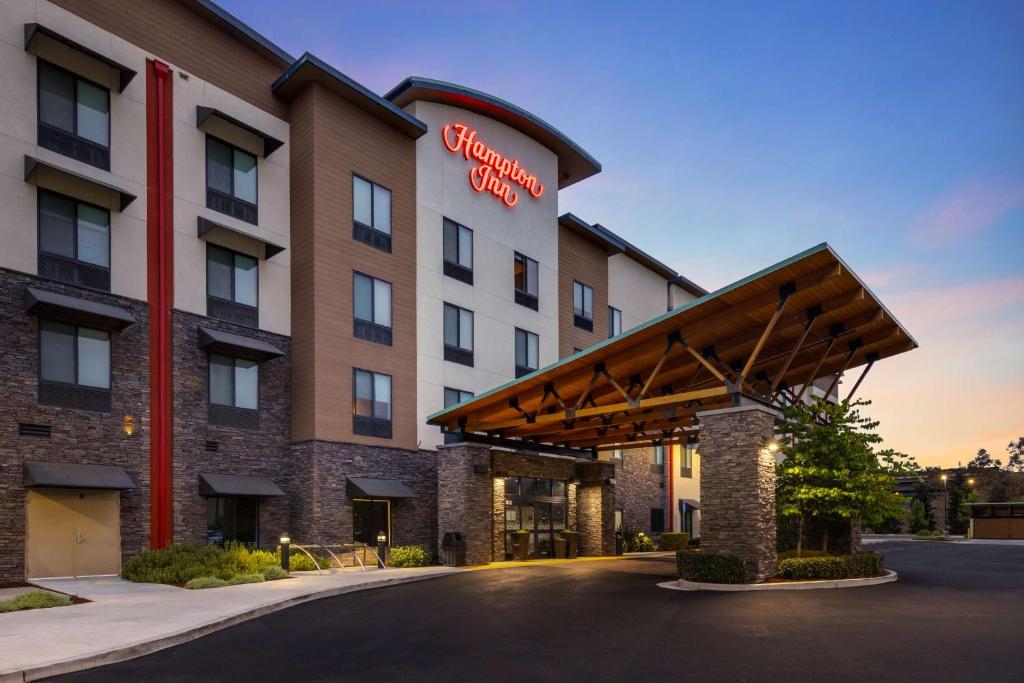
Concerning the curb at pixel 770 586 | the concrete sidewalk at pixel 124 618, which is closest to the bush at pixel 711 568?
the curb at pixel 770 586

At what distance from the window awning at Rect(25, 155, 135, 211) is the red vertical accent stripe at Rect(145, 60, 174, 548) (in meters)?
1.10

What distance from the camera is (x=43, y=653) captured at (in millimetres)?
10000

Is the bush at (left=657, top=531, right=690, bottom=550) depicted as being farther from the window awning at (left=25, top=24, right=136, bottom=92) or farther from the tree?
the window awning at (left=25, top=24, right=136, bottom=92)

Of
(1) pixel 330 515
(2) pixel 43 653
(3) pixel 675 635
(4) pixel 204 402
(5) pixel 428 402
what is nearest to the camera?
(2) pixel 43 653

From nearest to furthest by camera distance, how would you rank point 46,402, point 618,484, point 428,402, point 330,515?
point 46,402, point 330,515, point 428,402, point 618,484

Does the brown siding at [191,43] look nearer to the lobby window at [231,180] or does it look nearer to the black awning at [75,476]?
the lobby window at [231,180]

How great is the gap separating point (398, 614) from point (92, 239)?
1333 cm

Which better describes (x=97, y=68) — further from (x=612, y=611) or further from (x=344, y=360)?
(x=612, y=611)

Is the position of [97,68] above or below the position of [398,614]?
above

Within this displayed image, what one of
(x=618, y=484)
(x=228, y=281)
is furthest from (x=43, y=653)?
(x=618, y=484)

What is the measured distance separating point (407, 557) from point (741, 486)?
444 inches

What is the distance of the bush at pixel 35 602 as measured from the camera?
1412 cm

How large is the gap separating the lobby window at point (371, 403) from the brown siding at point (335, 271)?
0.75ft

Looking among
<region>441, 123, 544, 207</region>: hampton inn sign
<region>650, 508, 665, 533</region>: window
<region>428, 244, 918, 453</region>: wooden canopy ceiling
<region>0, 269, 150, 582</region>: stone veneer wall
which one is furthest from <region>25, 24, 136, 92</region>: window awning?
<region>650, 508, 665, 533</region>: window
